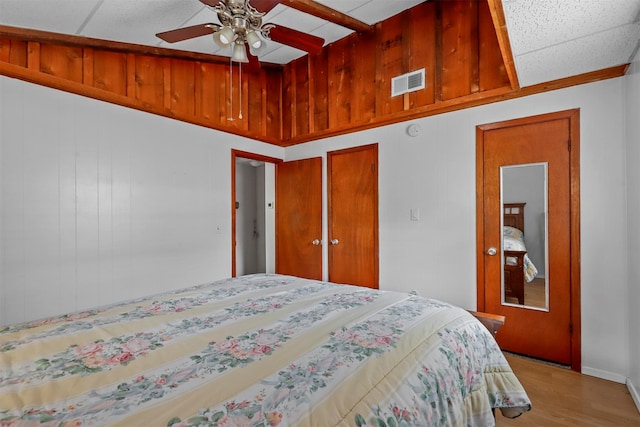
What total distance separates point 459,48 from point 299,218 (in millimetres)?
2557

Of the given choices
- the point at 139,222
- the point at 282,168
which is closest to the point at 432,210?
the point at 282,168

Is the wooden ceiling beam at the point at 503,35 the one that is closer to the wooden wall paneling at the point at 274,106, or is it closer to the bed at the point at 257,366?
the bed at the point at 257,366

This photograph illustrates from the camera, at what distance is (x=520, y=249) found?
102 inches

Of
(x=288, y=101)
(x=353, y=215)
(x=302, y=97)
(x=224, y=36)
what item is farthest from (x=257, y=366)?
(x=288, y=101)

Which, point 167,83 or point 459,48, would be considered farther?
point 167,83

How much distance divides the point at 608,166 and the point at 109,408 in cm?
312

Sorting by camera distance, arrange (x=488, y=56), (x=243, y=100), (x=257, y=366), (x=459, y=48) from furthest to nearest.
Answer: (x=243, y=100), (x=459, y=48), (x=488, y=56), (x=257, y=366)

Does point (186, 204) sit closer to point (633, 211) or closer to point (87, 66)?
point (87, 66)

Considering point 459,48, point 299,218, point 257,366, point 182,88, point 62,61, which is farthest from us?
point 299,218

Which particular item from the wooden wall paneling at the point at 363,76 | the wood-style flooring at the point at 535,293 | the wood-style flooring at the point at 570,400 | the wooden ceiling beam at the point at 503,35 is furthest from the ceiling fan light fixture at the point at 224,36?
the wood-style flooring at the point at 535,293

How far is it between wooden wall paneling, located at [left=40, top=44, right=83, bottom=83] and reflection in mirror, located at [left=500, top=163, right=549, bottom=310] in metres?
3.71

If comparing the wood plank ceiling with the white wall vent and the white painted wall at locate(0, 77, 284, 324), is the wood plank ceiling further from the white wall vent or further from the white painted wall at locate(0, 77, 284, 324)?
the white painted wall at locate(0, 77, 284, 324)

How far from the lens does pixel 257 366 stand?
0.92 m

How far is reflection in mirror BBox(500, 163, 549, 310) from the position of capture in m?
2.49
